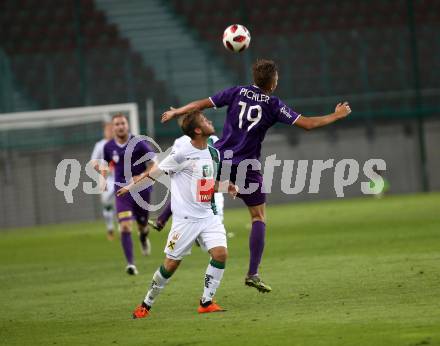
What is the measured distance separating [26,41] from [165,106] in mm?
5275

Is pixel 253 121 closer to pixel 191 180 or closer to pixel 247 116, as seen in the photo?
pixel 247 116

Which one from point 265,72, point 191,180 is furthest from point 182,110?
point 265,72

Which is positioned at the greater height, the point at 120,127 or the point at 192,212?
the point at 120,127

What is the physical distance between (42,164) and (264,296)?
1731cm

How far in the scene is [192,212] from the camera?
9383 mm

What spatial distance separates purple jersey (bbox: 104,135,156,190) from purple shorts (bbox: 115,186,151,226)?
1.15ft

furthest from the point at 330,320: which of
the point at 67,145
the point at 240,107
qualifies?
the point at 67,145

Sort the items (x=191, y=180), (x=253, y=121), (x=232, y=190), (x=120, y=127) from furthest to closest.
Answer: (x=120, y=127)
(x=253, y=121)
(x=232, y=190)
(x=191, y=180)

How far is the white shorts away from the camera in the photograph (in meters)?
9.32

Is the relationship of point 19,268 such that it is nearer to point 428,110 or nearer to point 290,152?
point 290,152

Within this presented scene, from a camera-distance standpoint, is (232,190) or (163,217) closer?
(232,190)

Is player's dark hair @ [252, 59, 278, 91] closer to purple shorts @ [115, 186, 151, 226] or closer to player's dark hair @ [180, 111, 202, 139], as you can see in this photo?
player's dark hair @ [180, 111, 202, 139]

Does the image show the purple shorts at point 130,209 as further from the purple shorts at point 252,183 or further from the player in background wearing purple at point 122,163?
the purple shorts at point 252,183

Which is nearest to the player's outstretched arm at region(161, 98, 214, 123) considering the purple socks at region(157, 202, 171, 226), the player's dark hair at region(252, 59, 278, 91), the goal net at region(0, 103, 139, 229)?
the player's dark hair at region(252, 59, 278, 91)
